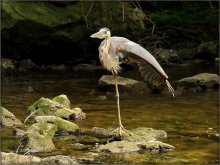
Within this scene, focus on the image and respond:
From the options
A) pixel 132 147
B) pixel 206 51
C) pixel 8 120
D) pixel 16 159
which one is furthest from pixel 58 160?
pixel 206 51

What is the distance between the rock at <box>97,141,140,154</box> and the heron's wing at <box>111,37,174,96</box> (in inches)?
23.0

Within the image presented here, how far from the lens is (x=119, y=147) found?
16.0ft

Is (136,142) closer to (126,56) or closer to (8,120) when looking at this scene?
(126,56)

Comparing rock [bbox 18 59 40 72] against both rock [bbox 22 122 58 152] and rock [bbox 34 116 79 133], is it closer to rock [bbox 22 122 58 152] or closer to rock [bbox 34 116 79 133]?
rock [bbox 34 116 79 133]

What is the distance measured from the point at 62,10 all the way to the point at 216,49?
5267mm

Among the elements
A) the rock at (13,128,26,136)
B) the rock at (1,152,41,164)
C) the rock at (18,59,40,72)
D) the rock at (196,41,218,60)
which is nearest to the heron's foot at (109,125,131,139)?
the rock at (13,128,26,136)

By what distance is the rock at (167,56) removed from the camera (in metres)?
15.2

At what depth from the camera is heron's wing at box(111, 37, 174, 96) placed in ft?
16.3

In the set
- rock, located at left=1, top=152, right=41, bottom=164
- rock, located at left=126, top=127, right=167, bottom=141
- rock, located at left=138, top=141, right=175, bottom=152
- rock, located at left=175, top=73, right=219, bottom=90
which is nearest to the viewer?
rock, located at left=1, top=152, right=41, bottom=164

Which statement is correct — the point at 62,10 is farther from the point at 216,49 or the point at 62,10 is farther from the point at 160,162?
the point at 160,162

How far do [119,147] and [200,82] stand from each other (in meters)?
5.34

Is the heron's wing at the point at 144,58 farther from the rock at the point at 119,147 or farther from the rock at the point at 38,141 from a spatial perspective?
the rock at the point at 38,141

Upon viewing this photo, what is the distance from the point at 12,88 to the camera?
32.0 ft

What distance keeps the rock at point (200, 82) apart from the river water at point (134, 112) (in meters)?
0.36
